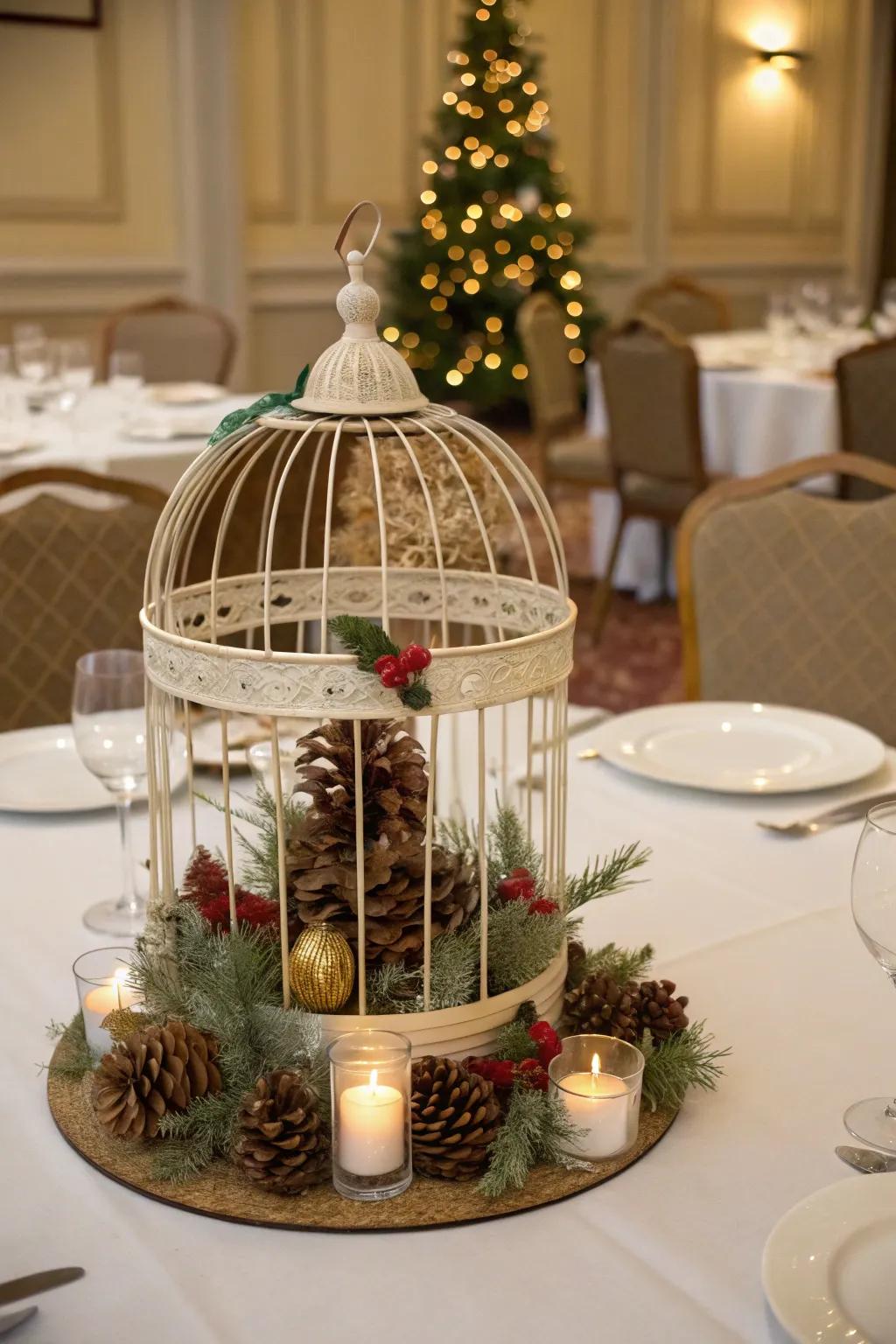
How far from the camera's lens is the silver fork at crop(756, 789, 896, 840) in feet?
4.39

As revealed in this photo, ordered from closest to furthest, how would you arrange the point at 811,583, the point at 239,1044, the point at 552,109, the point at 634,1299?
the point at 634,1299
the point at 239,1044
the point at 811,583
the point at 552,109

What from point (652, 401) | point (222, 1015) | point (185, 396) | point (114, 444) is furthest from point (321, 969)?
point (652, 401)

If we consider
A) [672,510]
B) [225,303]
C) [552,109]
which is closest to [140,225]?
[225,303]

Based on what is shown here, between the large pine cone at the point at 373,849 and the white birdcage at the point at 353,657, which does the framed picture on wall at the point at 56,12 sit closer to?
the white birdcage at the point at 353,657

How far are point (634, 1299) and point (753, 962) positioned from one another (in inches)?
16.0

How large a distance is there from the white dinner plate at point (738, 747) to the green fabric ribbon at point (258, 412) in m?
0.63

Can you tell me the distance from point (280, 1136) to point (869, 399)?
11.4 feet

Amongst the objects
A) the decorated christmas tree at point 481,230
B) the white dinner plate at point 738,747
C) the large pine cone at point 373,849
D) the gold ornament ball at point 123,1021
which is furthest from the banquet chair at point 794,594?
the decorated christmas tree at point 481,230

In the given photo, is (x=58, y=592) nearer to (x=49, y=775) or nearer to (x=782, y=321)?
(x=49, y=775)

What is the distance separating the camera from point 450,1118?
82 centimetres

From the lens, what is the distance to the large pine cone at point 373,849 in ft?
2.92

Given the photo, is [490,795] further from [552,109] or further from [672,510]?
[552,109]

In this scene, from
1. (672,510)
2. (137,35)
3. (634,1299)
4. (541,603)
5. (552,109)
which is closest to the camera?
(634,1299)

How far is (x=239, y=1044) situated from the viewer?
847 millimetres
